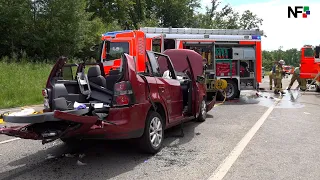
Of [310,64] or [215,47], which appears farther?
[310,64]

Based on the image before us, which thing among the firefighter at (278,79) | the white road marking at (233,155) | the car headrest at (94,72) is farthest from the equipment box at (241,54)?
the car headrest at (94,72)

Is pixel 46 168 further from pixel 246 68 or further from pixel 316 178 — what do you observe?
pixel 246 68

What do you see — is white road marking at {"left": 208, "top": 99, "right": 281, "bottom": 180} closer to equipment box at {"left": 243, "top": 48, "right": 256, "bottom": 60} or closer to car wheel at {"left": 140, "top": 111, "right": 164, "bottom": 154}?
car wheel at {"left": 140, "top": 111, "right": 164, "bottom": 154}

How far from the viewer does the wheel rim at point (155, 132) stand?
5.67 metres

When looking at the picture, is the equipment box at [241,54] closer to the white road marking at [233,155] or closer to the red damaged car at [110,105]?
the white road marking at [233,155]

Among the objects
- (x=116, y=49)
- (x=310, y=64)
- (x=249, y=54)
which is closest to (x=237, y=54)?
(x=249, y=54)

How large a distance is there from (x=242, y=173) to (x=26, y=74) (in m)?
14.1

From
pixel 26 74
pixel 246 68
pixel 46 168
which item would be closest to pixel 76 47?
pixel 26 74

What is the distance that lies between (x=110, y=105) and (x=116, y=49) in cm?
913

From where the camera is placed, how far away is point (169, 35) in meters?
14.2

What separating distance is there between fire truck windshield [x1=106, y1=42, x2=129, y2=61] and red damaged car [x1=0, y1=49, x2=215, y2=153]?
22.1 feet

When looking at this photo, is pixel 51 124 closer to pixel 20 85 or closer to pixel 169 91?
pixel 169 91

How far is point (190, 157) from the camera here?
18.3ft

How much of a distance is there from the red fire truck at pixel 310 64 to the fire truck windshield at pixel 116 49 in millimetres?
10703
